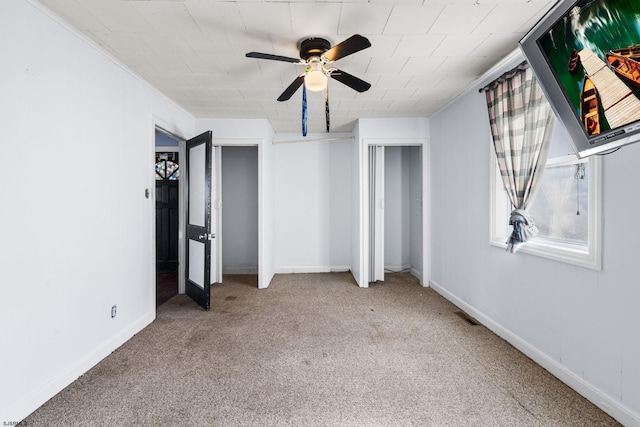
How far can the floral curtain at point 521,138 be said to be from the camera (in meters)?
2.13

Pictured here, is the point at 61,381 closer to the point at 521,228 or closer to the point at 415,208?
the point at 521,228

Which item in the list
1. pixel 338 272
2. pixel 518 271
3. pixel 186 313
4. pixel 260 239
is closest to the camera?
pixel 518 271

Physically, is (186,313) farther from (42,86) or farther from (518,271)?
(518,271)

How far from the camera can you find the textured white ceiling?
1813 mm

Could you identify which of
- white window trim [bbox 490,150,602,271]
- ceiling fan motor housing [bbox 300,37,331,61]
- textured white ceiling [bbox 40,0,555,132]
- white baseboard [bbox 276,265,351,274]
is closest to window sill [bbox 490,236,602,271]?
white window trim [bbox 490,150,602,271]

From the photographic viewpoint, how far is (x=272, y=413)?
5.49ft

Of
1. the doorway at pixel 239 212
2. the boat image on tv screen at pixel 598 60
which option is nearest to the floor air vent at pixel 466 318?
the boat image on tv screen at pixel 598 60

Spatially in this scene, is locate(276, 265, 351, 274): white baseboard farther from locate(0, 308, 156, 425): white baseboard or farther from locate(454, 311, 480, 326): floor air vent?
locate(0, 308, 156, 425): white baseboard

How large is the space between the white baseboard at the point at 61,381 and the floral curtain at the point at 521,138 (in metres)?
3.34

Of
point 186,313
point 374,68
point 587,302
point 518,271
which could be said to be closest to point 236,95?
point 374,68

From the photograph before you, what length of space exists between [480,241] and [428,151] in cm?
171

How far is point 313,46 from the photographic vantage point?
211 cm

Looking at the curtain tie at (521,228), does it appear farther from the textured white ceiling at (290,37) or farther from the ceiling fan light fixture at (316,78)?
the ceiling fan light fixture at (316,78)

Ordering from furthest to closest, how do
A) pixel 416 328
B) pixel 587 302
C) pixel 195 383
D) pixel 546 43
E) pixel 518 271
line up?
1. pixel 416 328
2. pixel 518 271
3. pixel 195 383
4. pixel 587 302
5. pixel 546 43
